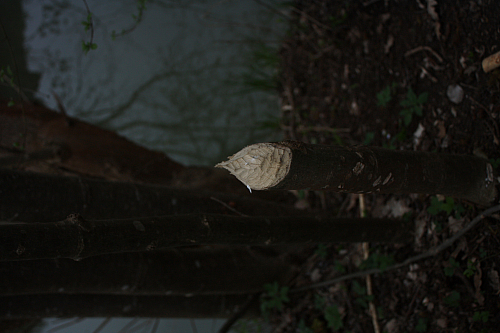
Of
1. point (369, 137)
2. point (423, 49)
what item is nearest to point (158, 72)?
point (369, 137)

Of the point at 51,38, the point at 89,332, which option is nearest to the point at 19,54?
the point at 51,38

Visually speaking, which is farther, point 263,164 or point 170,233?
point 170,233

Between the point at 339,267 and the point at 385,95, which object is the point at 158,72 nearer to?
the point at 385,95

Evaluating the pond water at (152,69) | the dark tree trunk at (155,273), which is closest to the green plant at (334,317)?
the dark tree trunk at (155,273)

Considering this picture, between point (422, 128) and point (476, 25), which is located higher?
point (476, 25)

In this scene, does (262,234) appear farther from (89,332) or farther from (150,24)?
(150,24)

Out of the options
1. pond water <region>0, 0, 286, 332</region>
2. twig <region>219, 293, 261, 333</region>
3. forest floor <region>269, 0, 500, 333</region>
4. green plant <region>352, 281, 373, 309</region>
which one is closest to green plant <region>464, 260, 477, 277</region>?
forest floor <region>269, 0, 500, 333</region>
